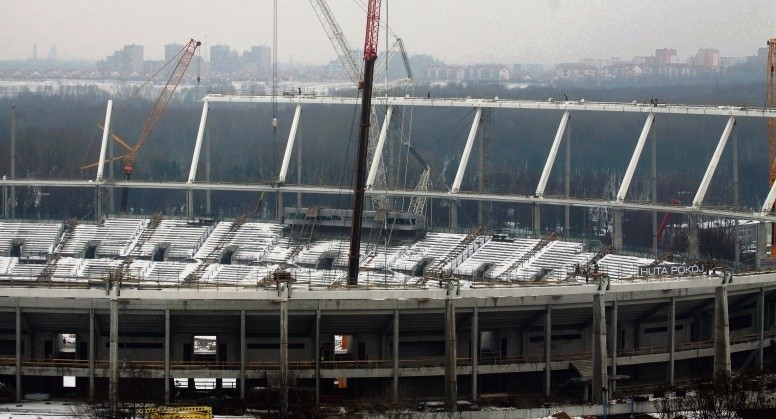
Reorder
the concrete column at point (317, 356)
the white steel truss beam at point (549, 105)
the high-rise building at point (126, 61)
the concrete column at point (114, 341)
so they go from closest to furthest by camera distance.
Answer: the concrete column at point (114, 341)
the concrete column at point (317, 356)
the white steel truss beam at point (549, 105)
the high-rise building at point (126, 61)

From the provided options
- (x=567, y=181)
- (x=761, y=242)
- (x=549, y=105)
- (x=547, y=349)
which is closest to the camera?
(x=547, y=349)

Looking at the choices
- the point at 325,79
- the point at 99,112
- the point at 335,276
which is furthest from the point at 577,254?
the point at 325,79

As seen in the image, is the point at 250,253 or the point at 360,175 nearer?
the point at 360,175

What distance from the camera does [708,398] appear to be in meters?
30.3

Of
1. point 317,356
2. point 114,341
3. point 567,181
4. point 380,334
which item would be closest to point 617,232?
point 567,181

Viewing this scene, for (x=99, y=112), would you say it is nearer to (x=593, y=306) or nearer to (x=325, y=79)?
(x=325, y=79)

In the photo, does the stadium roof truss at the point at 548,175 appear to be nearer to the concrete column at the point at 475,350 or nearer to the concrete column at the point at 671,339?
the concrete column at the point at 671,339

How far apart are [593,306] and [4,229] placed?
2610 cm

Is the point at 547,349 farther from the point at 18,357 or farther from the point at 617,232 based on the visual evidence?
the point at 617,232

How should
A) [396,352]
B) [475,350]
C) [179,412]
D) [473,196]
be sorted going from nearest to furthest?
[179,412], [396,352], [475,350], [473,196]

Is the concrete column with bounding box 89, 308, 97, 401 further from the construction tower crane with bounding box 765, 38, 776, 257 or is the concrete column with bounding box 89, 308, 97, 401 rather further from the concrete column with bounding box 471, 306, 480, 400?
the construction tower crane with bounding box 765, 38, 776, 257

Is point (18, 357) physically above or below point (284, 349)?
below

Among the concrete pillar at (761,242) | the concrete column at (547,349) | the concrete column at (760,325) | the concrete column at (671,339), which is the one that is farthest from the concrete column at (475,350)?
the concrete pillar at (761,242)

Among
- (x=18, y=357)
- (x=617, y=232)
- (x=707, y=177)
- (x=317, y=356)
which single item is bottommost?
(x=18, y=357)
